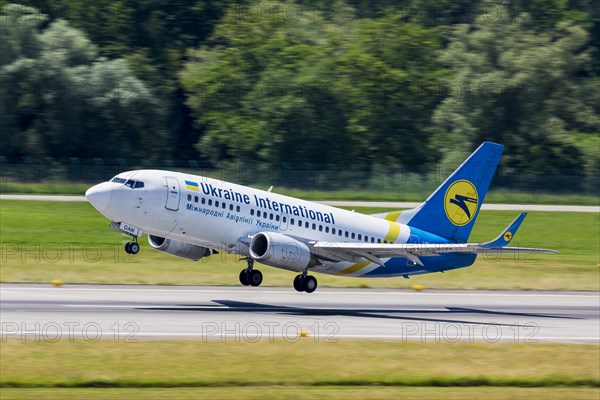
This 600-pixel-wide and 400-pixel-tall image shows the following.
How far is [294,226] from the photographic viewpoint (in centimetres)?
4278

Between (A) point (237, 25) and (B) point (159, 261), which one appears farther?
(A) point (237, 25)

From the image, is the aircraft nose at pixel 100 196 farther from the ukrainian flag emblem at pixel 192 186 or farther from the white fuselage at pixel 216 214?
the ukrainian flag emblem at pixel 192 186

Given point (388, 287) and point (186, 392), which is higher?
point (186, 392)

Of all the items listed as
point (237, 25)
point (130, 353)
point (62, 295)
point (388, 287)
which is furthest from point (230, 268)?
point (237, 25)

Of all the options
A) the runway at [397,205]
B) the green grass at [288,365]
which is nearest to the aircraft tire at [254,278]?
the green grass at [288,365]

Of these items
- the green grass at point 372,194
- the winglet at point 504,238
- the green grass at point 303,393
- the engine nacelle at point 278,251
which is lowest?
the green grass at point 372,194

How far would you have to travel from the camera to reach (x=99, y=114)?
88.7m

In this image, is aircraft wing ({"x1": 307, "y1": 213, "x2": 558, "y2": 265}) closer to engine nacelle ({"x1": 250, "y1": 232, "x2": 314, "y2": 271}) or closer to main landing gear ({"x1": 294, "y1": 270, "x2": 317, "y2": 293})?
main landing gear ({"x1": 294, "y1": 270, "x2": 317, "y2": 293})

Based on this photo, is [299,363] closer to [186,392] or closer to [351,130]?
[186,392]

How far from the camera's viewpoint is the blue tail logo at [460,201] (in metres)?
47.2

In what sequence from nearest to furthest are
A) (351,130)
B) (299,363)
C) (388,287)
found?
1. (299,363)
2. (388,287)
3. (351,130)

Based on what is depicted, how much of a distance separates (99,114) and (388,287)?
4625 cm

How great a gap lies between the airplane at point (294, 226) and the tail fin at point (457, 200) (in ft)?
0.15

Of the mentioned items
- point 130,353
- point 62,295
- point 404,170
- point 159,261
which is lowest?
point 404,170
